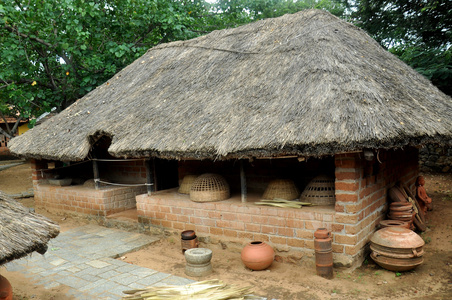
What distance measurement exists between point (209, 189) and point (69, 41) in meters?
7.40

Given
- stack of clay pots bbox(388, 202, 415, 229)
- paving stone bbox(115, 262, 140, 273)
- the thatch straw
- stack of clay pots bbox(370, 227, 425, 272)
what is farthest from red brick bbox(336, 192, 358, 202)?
paving stone bbox(115, 262, 140, 273)

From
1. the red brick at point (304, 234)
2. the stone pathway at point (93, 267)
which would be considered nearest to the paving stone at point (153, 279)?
the stone pathway at point (93, 267)

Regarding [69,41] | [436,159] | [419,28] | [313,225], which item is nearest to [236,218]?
[313,225]

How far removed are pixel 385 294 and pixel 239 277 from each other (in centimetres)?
180

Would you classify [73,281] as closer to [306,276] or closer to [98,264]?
[98,264]

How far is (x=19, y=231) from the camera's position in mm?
3391

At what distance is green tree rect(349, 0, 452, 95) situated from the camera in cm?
983

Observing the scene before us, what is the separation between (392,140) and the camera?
412 centimetres

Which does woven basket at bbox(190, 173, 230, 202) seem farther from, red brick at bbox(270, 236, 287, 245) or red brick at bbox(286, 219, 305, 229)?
red brick at bbox(286, 219, 305, 229)

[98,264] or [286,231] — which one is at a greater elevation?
[286,231]

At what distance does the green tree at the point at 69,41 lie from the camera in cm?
982

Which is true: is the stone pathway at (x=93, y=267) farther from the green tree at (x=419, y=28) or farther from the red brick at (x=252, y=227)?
the green tree at (x=419, y=28)

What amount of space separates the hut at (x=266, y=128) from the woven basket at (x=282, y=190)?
1.26 feet

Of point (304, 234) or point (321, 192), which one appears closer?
point (304, 234)
